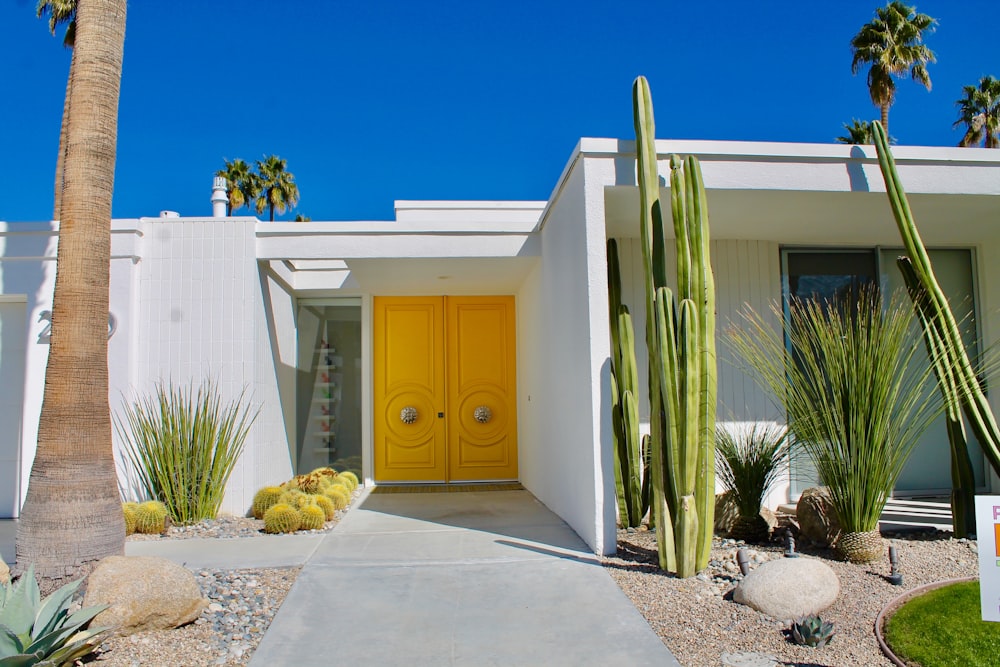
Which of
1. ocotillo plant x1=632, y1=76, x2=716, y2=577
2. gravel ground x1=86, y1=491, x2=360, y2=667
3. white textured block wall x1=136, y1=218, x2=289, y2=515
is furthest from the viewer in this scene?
white textured block wall x1=136, y1=218, x2=289, y2=515

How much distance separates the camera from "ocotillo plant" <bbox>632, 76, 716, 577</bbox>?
4340 mm

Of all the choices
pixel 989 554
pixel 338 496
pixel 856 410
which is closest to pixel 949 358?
pixel 856 410

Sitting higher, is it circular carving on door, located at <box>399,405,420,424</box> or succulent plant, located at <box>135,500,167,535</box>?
circular carving on door, located at <box>399,405,420,424</box>

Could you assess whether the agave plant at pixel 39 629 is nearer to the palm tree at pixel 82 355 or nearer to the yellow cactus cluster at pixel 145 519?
the palm tree at pixel 82 355

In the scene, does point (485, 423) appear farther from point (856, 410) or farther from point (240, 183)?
point (240, 183)

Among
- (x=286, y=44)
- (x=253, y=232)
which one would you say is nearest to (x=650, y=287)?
(x=253, y=232)

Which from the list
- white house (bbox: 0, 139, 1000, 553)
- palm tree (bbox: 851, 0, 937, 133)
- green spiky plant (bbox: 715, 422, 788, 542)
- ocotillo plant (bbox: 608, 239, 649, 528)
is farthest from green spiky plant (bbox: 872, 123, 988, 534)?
palm tree (bbox: 851, 0, 937, 133)

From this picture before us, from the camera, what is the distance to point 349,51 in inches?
481

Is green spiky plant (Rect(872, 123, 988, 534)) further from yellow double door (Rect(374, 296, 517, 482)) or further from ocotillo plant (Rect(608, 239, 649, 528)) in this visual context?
yellow double door (Rect(374, 296, 517, 482))

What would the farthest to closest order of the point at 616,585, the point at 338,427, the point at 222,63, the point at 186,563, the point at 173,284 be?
the point at 222,63 < the point at 338,427 < the point at 173,284 < the point at 186,563 < the point at 616,585

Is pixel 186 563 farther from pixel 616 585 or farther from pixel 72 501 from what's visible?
pixel 616 585

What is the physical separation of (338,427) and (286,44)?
6.61 m

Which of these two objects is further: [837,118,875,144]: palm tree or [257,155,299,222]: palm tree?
[257,155,299,222]: palm tree

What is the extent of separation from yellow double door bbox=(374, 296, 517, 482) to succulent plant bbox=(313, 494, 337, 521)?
281cm
